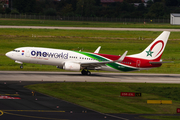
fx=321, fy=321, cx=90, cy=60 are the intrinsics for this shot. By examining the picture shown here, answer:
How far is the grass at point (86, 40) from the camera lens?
85125mm

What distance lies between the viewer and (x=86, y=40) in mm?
96562

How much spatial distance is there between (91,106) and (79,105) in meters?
1.17

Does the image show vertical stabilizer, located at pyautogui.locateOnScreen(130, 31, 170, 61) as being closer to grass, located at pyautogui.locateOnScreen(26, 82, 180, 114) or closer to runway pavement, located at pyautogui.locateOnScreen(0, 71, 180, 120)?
grass, located at pyautogui.locateOnScreen(26, 82, 180, 114)

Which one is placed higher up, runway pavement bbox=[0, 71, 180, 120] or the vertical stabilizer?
the vertical stabilizer

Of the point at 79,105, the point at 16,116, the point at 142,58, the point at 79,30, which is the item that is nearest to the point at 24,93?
the point at 79,105

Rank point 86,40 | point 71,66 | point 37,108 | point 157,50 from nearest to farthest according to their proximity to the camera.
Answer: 1. point 37,108
2. point 71,66
3. point 157,50
4. point 86,40

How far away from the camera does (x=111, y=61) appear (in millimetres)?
51344

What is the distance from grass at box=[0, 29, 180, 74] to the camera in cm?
8512

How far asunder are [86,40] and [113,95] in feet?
202

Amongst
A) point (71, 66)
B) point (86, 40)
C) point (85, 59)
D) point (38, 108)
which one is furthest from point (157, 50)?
point (86, 40)

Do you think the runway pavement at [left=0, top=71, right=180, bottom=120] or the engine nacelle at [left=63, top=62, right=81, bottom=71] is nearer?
the runway pavement at [left=0, top=71, right=180, bottom=120]

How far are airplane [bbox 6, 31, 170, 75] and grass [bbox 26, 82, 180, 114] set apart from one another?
9082mm

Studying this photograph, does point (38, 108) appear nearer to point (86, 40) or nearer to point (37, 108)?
point (37, 108)

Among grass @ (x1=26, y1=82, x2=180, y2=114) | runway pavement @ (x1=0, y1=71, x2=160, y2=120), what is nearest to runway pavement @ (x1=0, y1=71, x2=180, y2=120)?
runway pavement @ (x1=0, y1=71, x2=160, y2=120)
